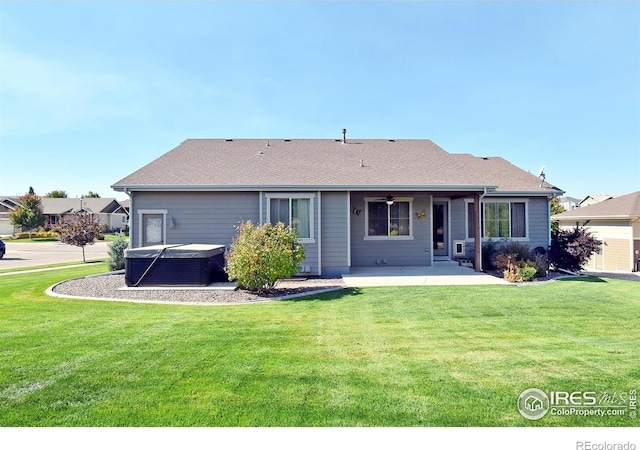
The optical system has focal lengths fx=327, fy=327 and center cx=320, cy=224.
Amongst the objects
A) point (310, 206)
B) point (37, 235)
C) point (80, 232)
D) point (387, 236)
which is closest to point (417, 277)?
point (387, 236)

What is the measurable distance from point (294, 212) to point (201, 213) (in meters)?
3.11

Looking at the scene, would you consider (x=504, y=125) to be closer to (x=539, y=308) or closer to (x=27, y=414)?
(x=539, y=308)

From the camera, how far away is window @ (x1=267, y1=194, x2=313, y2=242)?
1077 centimetres

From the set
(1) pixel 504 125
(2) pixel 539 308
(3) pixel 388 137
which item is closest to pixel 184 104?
(3) pixel 388 137

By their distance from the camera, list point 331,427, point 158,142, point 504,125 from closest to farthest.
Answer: point 331,427 → point 158,142 → point 504,125

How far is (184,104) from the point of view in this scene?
47.3ft

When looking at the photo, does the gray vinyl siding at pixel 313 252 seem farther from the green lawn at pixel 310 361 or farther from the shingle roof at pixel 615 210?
the shingle roof at pixel 615 210

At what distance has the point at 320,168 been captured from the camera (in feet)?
39.2

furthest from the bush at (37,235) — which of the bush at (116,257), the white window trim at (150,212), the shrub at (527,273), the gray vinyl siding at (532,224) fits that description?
the shrub at (527,273)

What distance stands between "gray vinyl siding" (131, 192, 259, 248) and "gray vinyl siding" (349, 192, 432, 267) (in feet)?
12.4

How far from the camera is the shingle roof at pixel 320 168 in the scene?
1067 cm

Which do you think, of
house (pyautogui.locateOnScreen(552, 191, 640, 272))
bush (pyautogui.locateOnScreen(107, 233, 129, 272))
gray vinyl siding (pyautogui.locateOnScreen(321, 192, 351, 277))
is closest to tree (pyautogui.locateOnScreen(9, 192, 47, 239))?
bush (pyautogui.locateOnScreen(107, 233, 129, 272))

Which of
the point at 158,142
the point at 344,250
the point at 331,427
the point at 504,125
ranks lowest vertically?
the point at 331,427

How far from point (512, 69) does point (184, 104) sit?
13828 mm
